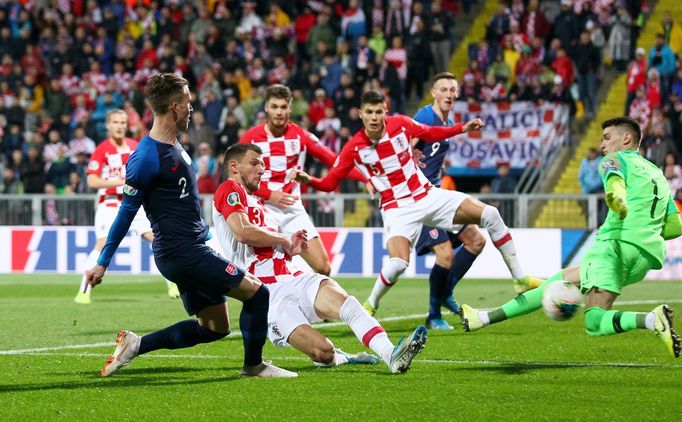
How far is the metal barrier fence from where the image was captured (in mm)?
20000

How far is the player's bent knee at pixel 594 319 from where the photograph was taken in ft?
27.2

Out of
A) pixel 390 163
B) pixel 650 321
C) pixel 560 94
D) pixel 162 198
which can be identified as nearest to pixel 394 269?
pixel 390 163

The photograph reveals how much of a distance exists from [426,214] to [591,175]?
10260 millimetres

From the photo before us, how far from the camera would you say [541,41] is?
24047 mm

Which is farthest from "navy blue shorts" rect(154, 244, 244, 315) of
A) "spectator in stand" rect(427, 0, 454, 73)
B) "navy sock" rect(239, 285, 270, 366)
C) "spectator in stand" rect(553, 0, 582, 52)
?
"spectator in stand" rect(427, 0, 454, 73)

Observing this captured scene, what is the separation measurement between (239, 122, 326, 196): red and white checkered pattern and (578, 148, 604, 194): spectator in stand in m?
9.61

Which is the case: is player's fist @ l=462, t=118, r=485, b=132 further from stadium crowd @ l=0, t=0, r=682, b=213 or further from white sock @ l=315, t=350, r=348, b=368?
stadium crowd @ l=0, t=0, r=682, b=213

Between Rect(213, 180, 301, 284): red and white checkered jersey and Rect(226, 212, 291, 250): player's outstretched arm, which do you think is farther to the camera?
Rect(213, 180, 301, 284): red and white checkered jersey

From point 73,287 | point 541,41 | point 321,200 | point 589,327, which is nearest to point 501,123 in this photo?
point 541,41

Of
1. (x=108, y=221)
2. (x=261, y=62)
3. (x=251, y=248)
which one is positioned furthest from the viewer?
(x=261, y=62)

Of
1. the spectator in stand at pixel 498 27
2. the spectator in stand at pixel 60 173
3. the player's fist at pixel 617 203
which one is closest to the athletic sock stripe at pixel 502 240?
the player's fist at pixel 617 203

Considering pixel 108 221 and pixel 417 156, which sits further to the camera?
pixel 108 221

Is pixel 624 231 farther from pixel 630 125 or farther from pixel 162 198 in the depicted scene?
pixel 162 198

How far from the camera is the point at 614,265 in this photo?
846 centimetres
